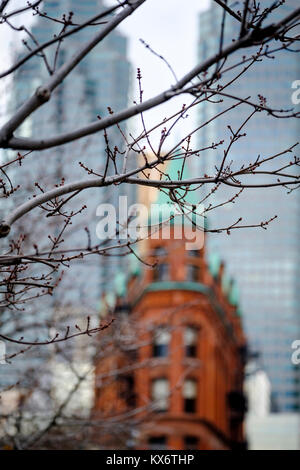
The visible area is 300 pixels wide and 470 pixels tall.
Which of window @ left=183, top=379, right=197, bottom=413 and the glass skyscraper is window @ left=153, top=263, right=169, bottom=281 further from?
the glass skyscraper

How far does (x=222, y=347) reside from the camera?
56312mm

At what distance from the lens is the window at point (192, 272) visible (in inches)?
1967

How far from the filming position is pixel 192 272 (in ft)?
164

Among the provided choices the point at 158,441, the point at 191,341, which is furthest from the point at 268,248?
the point at 158,441

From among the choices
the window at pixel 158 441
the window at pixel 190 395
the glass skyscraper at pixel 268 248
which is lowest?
the window at pixel 158 441

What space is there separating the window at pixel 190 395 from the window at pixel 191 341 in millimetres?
1399

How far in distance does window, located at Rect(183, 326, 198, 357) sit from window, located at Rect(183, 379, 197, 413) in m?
1.40

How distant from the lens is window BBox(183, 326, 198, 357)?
1912 inches

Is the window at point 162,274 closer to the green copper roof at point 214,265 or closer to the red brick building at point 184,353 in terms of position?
the red brick building at point 184,353

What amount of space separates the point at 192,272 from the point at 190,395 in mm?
6517

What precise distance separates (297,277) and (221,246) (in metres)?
16.6

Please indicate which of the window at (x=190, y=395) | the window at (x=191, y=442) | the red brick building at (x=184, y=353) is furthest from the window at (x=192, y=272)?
the window at (x=191, y=442)

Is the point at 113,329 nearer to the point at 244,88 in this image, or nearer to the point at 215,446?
the point at 215,446

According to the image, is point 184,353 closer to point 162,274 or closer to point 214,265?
point 162,274
